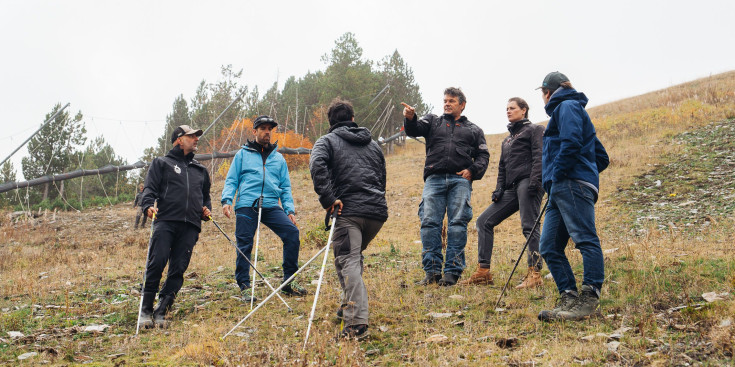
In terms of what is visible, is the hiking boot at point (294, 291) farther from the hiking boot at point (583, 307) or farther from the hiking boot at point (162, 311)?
the hiking boot at point (583, 307)

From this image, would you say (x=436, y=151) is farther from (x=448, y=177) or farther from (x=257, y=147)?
(x=257, y=147)

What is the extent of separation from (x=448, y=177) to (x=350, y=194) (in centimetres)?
192

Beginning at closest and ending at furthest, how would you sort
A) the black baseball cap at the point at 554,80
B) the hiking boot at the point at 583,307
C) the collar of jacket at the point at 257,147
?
the hiking boot at the point at 583,307 < the black baseball cap at the point at 554,80 < the collar of jacket at the point at 257,147

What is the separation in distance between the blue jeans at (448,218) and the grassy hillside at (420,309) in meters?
0.42

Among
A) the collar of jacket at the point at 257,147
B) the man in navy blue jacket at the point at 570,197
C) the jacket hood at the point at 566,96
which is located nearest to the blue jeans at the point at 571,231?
the man in navy blue jacket at the point at 570,197

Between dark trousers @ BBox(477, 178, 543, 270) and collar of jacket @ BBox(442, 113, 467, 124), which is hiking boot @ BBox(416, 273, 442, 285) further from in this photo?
collar of jacket @ BBox(442, 113, 467, 124)

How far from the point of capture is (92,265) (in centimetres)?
1056

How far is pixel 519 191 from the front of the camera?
5.96 m

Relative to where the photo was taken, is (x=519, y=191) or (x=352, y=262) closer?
(x=352, y=262)

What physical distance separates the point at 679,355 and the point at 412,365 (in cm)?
176

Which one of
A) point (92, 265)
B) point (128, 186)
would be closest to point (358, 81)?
point (128, 186)

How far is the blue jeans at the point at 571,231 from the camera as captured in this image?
170 inches

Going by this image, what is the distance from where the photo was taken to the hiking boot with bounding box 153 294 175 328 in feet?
17.9

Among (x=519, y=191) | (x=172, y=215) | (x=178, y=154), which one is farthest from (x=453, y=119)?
(x=172, y=215)
